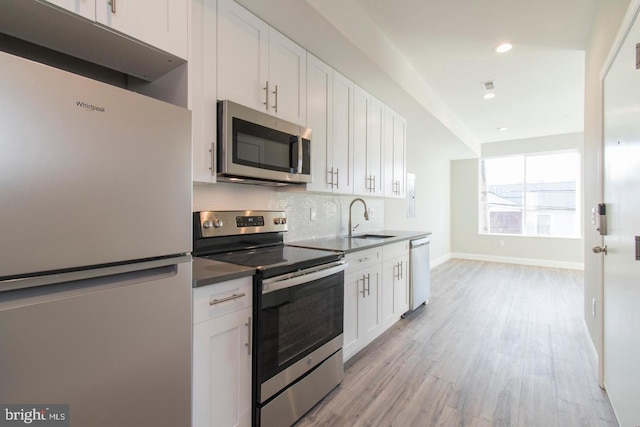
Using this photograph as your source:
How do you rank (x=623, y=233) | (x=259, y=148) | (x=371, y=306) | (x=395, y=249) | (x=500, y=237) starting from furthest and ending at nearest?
(x=500, y=237) → (x=395, y=249) → (x=371, y=306) → (x=259, y=148) → (x=623, y=233)

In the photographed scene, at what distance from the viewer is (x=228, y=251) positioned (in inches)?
76.0

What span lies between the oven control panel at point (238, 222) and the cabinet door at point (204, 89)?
288mm

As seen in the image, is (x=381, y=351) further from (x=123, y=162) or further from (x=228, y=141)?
(x=123, y=162)

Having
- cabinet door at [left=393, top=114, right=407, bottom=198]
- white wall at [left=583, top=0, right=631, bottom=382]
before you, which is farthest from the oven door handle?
cabinet door at [left=393, top=114, right=407, bottom=198]

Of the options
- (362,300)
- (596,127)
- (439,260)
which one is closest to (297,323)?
(362,300)

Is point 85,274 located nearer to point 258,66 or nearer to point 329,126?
point 258,66

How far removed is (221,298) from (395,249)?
2.14 metres

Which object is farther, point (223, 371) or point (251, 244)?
point (251, 244)

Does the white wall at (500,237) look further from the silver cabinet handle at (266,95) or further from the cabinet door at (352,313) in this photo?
the silver cabinet handle at (266,95)

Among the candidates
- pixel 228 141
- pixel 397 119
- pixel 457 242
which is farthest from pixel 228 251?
pixel 457 242

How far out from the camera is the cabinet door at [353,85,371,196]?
292cm

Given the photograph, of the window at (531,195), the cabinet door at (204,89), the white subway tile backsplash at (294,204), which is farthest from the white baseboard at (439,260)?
the cabinet door at (204,89)

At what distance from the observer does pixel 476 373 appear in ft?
7.45

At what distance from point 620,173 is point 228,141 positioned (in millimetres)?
2119
